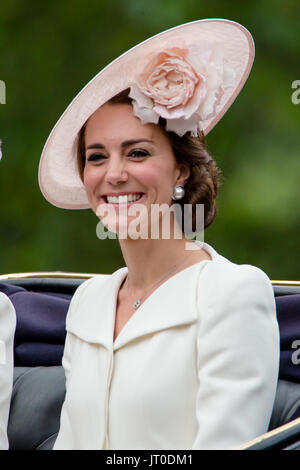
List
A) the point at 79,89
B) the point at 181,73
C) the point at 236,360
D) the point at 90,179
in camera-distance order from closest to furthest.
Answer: the point at 236,360 < the point at 181,73 < the point at 90,179 < the point at 79,89

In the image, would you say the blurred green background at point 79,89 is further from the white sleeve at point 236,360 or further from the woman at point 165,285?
the white sleeve at point 236,360

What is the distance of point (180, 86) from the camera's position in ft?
8.57

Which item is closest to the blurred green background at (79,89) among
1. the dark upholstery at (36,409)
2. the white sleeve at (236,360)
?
the dark upholstery at (36,409)

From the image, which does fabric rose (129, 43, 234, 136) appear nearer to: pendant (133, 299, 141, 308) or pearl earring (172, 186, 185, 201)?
pearl earring (172, 186, 185, 201)

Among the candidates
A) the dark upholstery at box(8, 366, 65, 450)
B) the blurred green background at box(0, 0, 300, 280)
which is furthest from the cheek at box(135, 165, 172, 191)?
the blurred green background at box(0, 0, 300, 280)

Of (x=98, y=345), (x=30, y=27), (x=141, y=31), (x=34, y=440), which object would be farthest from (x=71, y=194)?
(x=30, y=27)

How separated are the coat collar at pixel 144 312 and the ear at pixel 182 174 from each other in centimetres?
21

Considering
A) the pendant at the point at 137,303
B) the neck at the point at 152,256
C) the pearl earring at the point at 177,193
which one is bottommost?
the pendant at the point at 137,303

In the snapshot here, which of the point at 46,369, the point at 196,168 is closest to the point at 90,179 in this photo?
the point at 196,168

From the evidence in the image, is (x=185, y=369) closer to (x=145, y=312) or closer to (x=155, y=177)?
(x=145, y=312)

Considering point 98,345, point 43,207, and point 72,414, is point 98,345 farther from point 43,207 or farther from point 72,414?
point 43,207

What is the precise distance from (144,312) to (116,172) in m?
0.36

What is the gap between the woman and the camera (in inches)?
95.7

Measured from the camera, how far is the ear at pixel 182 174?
2.71m
